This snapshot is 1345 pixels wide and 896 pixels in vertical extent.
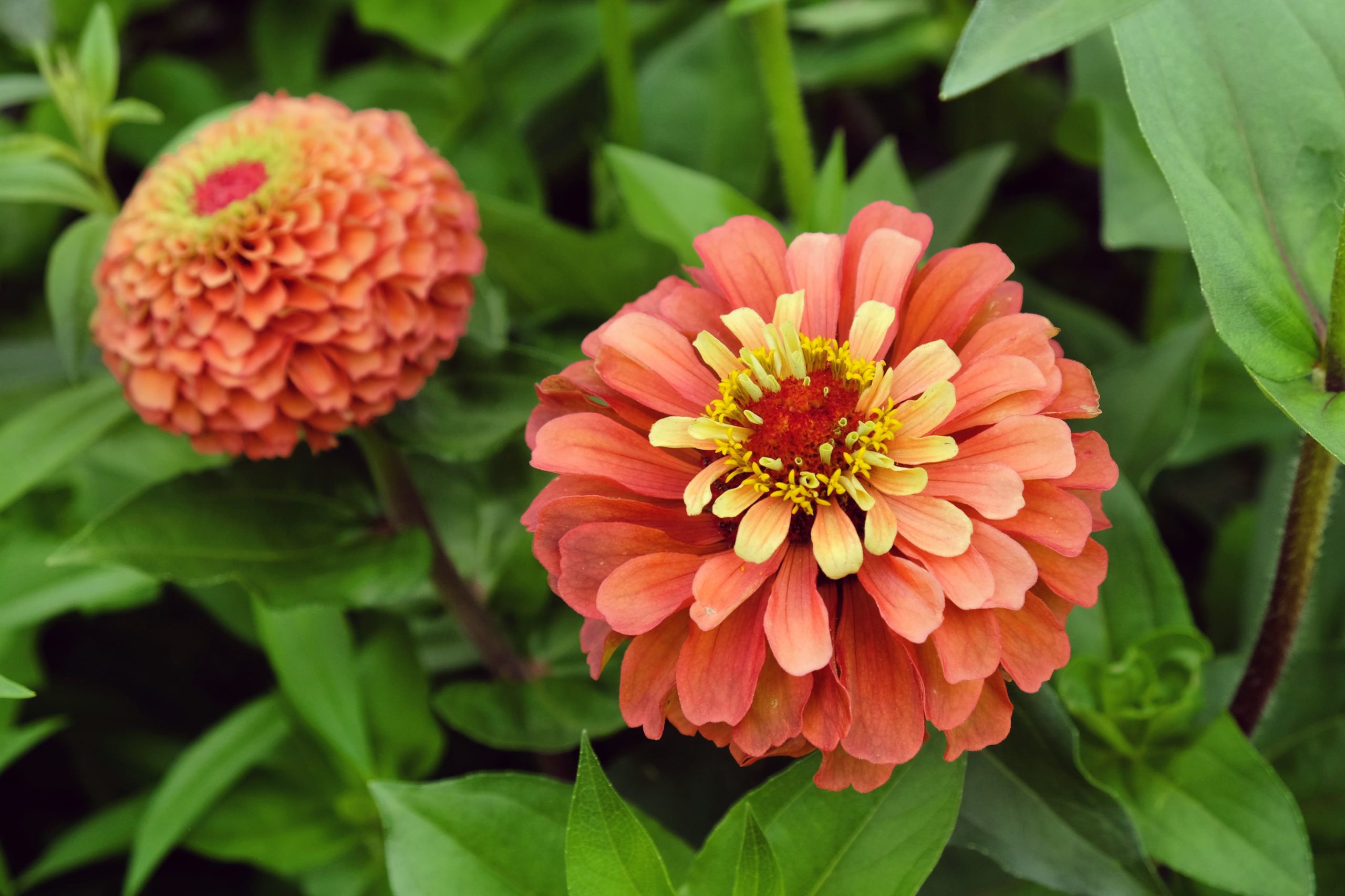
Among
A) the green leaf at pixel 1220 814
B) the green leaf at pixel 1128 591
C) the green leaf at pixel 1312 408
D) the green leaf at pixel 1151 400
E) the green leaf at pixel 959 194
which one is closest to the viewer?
the green leaf at pixel 1312 408

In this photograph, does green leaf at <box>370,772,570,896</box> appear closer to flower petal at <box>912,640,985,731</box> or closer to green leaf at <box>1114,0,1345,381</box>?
flower petal at <box>912,640,985,731</box>

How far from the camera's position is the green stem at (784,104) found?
84 cm

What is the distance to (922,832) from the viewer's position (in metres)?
0.51

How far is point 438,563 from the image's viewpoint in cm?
76

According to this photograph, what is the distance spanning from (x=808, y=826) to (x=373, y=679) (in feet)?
1.27

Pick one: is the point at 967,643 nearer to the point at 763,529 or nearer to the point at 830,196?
the point at 763,529

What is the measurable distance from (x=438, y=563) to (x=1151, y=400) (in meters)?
0.49

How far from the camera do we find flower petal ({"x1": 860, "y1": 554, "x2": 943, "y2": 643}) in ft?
1.35

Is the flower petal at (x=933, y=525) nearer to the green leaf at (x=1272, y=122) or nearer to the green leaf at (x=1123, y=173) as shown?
the green leaf at (x=1272, y=122)

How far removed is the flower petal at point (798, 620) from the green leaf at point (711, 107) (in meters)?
0.62

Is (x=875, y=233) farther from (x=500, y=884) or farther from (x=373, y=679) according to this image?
(x=373, y=679)

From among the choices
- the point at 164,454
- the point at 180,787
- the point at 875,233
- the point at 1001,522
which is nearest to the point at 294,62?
the point at 164,454

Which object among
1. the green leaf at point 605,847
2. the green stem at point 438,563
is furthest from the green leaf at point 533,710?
the green leaf at point 605,847

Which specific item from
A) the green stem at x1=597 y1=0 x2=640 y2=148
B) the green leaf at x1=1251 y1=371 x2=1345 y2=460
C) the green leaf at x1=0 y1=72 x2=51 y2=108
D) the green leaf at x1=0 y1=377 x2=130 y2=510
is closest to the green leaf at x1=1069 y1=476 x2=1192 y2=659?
the green leaf at x1=1251 y1=371 x2=1345 y2=460
